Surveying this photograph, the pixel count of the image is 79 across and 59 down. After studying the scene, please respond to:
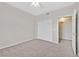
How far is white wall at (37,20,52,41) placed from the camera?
5520 mm

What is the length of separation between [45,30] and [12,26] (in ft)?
8.54

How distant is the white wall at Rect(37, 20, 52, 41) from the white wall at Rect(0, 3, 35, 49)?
54.9 inches

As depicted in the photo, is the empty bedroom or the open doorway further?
the open doorway

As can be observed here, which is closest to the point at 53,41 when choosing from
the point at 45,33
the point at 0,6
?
the point at 45,33

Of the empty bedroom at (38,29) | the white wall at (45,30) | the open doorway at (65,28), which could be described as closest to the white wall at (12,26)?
the empty bedroom at (38,29)

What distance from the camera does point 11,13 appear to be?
4.17 m

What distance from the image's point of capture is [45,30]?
6066 mm

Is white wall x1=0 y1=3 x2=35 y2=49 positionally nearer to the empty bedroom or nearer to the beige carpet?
the empty bedroom

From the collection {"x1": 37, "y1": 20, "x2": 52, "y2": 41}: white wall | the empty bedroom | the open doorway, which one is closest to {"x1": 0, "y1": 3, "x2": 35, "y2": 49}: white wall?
the empty bedroom

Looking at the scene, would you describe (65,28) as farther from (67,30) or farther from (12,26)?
(12,26)

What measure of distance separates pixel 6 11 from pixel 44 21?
2.99 meters

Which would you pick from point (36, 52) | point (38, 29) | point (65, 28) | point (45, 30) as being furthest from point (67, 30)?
point (36, 52)

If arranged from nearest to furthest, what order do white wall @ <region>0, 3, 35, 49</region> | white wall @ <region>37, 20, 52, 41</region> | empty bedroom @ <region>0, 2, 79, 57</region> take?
empty bedroom @ <region>0, 2, 79, 57</region>, white wall @ <region>0, 3, 35, 49</region>, white wall @ <region>37, 20, 52, 41</region>

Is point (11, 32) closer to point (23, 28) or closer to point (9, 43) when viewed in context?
point (9, 43)
